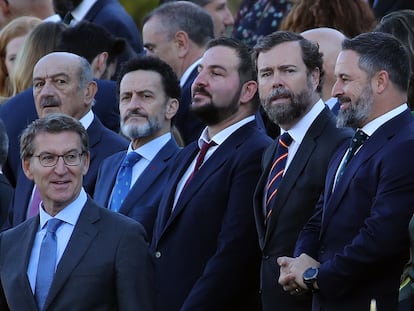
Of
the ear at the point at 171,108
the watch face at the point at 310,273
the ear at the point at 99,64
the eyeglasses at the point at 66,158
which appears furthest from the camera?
the ear at the point at 99,64

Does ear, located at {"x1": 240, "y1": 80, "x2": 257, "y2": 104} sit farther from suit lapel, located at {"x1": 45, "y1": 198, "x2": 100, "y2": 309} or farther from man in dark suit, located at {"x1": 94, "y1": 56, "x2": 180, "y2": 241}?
suit lapel, located at {"x1": 45, "y1": 198, "x2": 100, "y2": 309}

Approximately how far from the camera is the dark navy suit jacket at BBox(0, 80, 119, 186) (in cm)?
1018

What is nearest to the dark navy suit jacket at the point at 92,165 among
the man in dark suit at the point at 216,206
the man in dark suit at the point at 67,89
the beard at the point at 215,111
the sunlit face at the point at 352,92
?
the man in dark suit at the point at 67,89

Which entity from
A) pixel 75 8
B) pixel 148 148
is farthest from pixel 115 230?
pixel 75 8

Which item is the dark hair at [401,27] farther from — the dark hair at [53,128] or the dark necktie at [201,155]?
the dark hair at [53,128]

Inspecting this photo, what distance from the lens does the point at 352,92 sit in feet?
24.0

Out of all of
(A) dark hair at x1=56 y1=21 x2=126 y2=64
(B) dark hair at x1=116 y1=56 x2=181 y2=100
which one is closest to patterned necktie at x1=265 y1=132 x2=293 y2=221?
(B) dark hair at x1=116 y1=56 x2=181 y2=100

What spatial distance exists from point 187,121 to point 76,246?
3.21 meters

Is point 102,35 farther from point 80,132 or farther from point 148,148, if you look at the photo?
point 80,132

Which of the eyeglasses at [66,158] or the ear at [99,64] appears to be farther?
the ear at [99,64]

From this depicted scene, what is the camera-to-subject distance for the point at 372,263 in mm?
6895

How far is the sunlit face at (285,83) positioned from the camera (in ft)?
25.9

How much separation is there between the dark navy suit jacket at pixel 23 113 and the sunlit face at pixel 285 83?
265 centimetres

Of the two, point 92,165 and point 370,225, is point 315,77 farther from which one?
point 92,165
